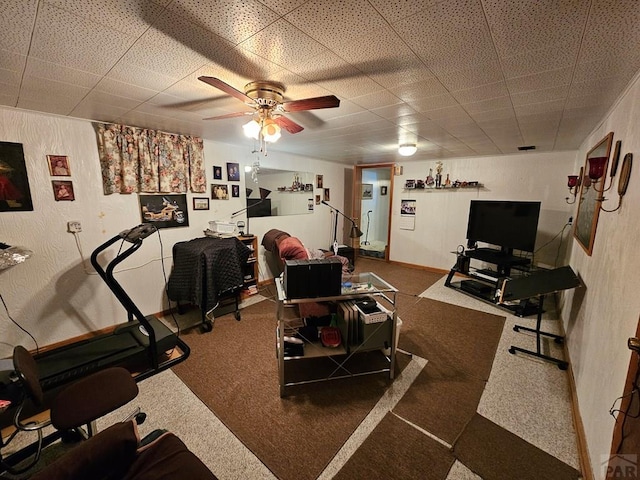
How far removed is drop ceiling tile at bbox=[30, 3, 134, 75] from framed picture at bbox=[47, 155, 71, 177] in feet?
4.70

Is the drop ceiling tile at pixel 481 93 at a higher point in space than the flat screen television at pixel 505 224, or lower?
higher

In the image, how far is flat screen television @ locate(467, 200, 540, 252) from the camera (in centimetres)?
336

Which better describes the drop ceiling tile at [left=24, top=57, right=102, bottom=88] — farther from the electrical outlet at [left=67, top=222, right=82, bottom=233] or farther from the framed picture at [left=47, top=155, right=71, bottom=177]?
the electrical outlet at [left=67, top=222, right=82, bottom=233]

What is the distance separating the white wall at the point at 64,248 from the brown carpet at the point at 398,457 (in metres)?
2.79

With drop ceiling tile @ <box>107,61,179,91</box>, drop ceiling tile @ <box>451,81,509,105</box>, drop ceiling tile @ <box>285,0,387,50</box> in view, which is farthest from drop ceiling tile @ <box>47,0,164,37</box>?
drop ceiling tile @ <box>451,81,509,105</box>

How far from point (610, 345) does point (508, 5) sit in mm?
1667

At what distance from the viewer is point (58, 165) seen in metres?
2.34

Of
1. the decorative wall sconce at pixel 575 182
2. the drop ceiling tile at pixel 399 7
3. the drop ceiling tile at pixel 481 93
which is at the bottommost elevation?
the decorative wall sconce at pixel 575 182

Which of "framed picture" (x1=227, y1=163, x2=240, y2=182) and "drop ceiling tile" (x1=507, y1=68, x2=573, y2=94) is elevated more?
"drop ceiling tile" (x1=507, y1=68, x2=573, y2=94)

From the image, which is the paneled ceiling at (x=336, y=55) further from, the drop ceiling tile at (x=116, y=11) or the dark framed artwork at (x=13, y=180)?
the dark framed artwork at (x=13, y=180)

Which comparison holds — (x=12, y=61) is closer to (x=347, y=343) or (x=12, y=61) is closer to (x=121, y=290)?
(x=121, y=290)

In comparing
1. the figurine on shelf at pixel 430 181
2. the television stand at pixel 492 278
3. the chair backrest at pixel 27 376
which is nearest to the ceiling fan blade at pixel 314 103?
the chair backrest at pixel 27 376

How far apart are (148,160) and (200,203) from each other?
0.74 m

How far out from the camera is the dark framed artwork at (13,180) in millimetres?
2107
